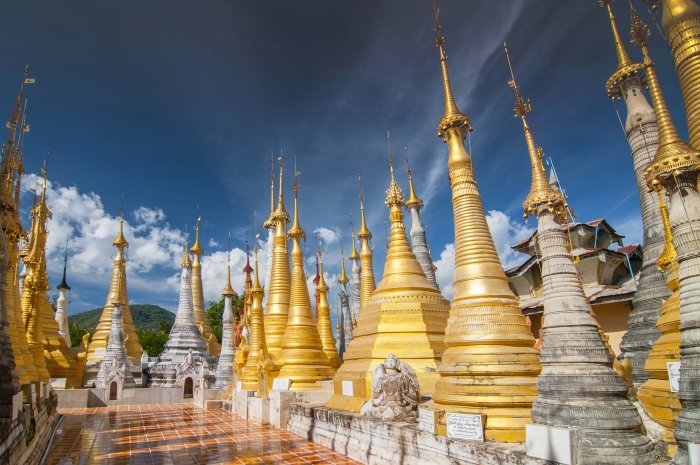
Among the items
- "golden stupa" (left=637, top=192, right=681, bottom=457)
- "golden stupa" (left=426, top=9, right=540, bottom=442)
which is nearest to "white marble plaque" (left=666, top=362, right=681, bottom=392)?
"golden stupa" (left=637, top=192, right=681, bottom=457)

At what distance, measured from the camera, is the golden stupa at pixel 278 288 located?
24203 mm

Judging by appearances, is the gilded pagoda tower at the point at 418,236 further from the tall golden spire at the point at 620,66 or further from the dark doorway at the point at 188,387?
the dark doorway at the point at 188,387

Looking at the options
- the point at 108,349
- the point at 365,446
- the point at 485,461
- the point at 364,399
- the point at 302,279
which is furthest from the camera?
the point at 108,349

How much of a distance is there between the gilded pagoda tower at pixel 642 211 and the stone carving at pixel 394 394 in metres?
6.68

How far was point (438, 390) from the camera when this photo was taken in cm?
959

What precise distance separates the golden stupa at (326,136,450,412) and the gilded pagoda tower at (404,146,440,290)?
577 centimetres

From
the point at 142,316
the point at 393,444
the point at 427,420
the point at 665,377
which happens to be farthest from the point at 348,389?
the point at 142,316

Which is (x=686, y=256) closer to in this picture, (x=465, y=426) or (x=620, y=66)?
(x=465, y=426)

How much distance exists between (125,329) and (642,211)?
39.3 metres

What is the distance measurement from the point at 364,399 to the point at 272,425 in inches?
215

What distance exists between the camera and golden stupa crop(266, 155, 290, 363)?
24.2 m

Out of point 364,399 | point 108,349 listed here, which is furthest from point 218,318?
point 364,399

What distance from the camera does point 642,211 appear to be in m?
14.3

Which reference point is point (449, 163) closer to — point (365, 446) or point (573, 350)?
point (573, 350)
